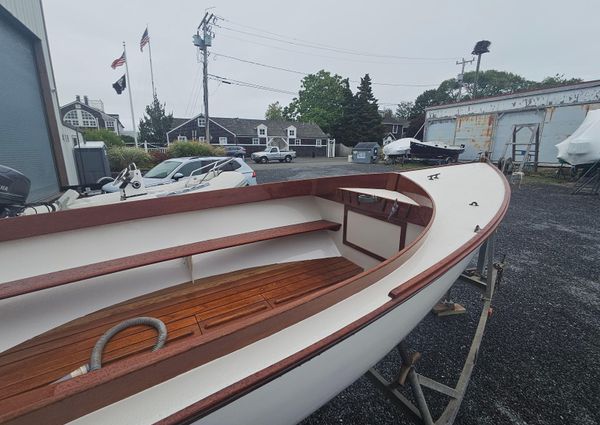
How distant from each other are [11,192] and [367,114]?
113 feet

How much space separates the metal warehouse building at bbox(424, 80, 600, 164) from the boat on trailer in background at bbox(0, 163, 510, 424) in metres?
13.9

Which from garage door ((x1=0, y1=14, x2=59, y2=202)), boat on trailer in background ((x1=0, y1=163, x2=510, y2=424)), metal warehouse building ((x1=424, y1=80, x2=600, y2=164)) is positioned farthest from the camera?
metal warehouse building ((x1=424, y1=80, x2=600, y2=164))

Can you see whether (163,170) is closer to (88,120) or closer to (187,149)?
(187,149)

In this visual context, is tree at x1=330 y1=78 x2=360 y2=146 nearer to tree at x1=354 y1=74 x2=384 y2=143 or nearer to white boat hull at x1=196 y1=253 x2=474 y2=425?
tree at x1=354 y1=74 x2=384 y2=143

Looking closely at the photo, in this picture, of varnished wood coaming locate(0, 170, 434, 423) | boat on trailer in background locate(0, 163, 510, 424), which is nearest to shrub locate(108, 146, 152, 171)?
boat on trailer in background locate(0, 163, 510, 424)

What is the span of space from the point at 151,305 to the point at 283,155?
24804 millimetres

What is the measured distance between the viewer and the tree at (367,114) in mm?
33219

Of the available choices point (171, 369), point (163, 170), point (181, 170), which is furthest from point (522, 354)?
point (163, 170)

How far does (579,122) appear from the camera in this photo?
532 inches

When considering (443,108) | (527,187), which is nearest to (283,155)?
(443,108)

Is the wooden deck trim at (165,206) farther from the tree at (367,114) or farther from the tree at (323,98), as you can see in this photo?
the tree at (323,98)

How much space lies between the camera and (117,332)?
5.90ft

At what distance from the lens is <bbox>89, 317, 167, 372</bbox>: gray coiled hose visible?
1.49m

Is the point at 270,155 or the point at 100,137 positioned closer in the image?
the point at 100,137
